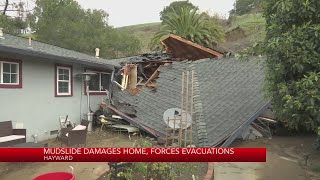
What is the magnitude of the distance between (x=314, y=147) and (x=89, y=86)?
1050 centimetres

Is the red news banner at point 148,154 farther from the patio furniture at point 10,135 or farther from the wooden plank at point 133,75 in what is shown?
the wooden plank at point 133,75

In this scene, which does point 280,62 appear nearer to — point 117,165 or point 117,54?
point 117,165

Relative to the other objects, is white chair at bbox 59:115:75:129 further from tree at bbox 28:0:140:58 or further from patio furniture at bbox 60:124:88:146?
tree at bbox 28:0:140:58

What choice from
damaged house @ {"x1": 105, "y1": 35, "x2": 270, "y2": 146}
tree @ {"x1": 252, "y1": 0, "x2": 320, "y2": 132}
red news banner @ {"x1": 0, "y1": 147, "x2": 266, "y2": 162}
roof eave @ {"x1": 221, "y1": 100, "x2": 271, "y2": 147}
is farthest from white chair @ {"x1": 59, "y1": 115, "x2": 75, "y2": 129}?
red news banner @ {"x1": 0, "y1": 147, "x2": 266, "y2": 162}

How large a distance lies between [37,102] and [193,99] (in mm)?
6538

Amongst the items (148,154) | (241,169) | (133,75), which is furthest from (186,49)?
(148,154)

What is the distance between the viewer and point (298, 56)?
635 centimetres

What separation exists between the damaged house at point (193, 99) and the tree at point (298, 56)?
379 cm

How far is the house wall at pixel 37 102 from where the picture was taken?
11031 mm

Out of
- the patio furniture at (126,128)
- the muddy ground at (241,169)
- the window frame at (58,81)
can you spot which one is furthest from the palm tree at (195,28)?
the muddy ground at (241,169)

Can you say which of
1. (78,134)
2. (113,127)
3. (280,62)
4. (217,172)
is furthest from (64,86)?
(280,62)

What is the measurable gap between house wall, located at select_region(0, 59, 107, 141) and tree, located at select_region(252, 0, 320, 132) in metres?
8.64

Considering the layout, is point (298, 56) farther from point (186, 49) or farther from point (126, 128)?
point (186, 49)

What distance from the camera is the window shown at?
10711 mm
